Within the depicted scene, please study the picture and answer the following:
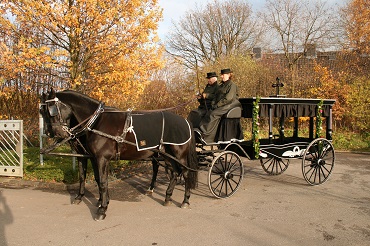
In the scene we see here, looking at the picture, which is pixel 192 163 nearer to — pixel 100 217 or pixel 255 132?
pixel 255 132

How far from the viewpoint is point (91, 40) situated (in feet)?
28.0

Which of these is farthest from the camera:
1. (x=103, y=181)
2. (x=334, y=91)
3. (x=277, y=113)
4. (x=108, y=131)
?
(x=334, y=91)

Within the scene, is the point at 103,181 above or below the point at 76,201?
above

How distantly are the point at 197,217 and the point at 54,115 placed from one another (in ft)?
9.28

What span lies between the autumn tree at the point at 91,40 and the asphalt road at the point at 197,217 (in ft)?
9.73

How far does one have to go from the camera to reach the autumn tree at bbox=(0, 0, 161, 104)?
7.77m

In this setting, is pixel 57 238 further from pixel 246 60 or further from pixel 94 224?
pixel 246 60

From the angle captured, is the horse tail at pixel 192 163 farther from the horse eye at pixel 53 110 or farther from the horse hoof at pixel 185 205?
the horse eye at pixel 53 110

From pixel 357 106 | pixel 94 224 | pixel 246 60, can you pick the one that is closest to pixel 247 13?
pixel 246 60

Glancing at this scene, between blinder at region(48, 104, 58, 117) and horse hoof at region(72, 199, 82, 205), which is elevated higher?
blinder at region(48, 104, 58, 117)

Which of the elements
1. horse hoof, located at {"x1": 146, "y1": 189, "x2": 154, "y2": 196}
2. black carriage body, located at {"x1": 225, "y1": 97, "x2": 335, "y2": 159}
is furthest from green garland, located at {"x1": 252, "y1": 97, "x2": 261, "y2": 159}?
horse hoof, located at {"x1": 146, "y1": 189, "x2": 154, "y2": 196}

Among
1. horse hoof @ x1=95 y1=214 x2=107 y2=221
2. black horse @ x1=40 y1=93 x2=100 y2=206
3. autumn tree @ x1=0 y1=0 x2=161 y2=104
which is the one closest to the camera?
horse hoof @ x1=95 y1=214 x2=107 y2=221

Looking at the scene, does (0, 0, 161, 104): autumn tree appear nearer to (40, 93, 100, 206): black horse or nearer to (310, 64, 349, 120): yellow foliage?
(40, 93, 100, 206): black horse

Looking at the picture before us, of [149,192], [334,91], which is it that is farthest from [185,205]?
[334,91]
